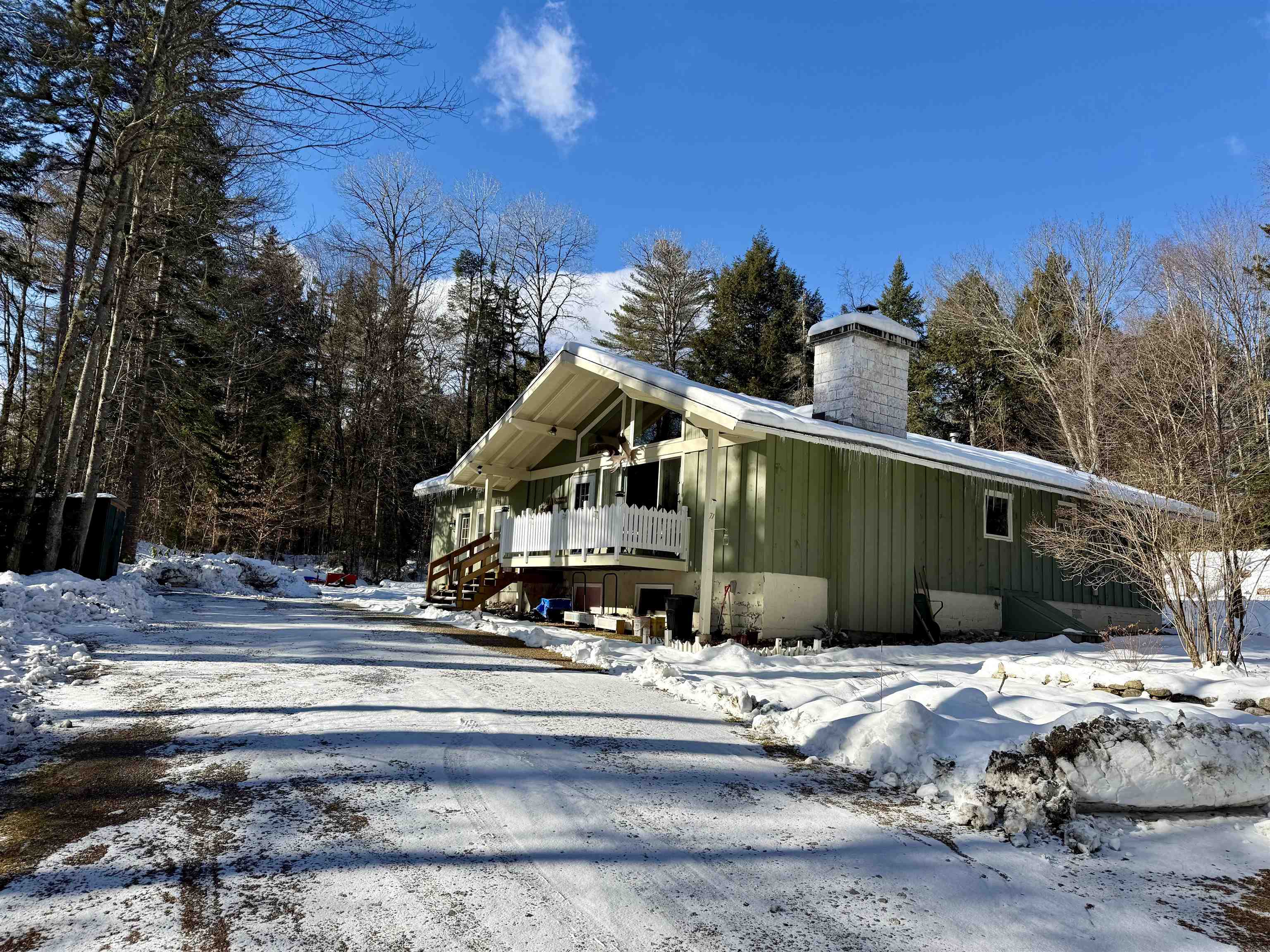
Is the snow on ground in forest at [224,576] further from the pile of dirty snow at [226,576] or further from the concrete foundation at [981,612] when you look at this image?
the concrete foundation at [981,612]

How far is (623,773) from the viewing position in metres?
4.32

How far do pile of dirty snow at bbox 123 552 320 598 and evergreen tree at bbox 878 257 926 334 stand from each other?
29078 mm

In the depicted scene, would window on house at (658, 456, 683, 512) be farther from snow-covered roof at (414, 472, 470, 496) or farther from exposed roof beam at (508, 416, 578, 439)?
snow-covered roof at (414, 472, 470, 496)

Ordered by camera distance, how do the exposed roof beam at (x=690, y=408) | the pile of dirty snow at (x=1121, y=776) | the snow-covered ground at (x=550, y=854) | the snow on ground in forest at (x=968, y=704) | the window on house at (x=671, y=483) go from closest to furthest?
1. the snow-covered ground at (x=550, y=854)
2. the pile of dirty snow at (x=1121, y=776)
3. the snow on ground in forest at (x=968, y=704)
4. the exposed roof beam at (x=690, y=408)
5. the window on house at (x=671, y=483)

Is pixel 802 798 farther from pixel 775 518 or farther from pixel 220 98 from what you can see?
pixel 220 98

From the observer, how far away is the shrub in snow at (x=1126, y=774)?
3.74 m

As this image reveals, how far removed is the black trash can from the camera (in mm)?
11555

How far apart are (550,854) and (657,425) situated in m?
12.5

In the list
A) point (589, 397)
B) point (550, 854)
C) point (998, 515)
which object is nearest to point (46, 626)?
point (550, 854)

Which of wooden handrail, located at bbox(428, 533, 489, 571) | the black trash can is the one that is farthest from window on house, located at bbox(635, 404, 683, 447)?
wooden handrail, located at bbox(428, 533, 489, 571)

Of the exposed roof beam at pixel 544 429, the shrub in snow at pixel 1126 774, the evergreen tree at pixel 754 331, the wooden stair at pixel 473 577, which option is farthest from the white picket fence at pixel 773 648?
the evergreen tree at pixel 754 331

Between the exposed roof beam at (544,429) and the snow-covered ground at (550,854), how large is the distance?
10296mm

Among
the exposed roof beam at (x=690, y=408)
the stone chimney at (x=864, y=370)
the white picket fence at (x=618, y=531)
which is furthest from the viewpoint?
the stone chimney at (x=864, y=370)

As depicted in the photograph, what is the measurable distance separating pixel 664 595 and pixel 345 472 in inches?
808
